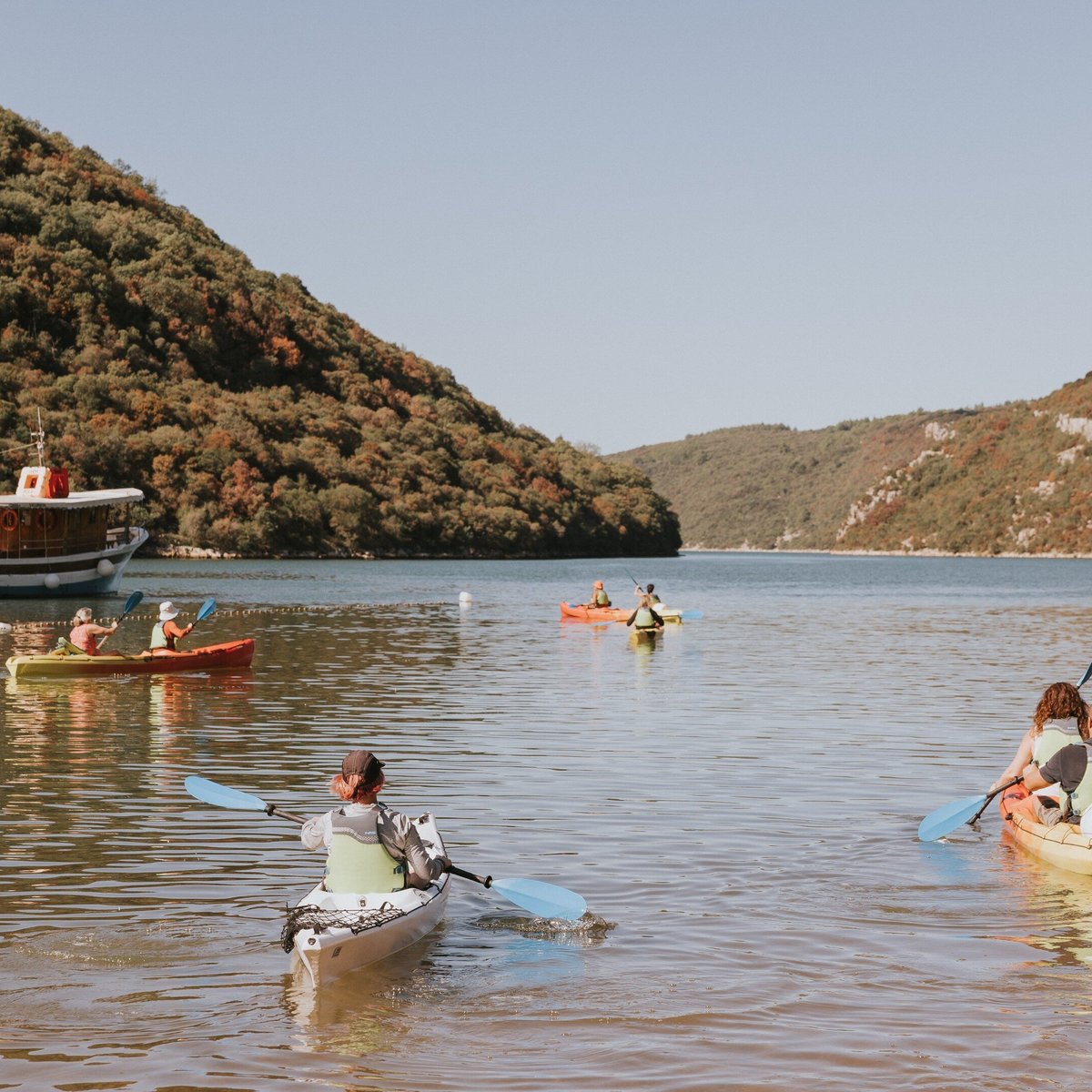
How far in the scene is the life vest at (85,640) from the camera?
29469 mm

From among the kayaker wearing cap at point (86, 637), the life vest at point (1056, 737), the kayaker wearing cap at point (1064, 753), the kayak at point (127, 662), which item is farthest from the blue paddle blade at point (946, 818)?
the kayak at point (127, 662)

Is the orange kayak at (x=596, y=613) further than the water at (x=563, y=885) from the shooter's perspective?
Yes

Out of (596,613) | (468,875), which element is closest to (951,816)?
(468,875)

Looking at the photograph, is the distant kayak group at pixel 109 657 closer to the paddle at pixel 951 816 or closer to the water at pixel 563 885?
the water at pixel 563 885

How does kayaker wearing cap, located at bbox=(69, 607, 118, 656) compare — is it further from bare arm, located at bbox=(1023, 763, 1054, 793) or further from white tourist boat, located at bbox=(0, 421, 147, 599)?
white tourist boat, located at bbox=(0, 421, 147, 599)

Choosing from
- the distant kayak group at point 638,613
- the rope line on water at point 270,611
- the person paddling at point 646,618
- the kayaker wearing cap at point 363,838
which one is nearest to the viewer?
the kayaker wearing cap at point 363,838

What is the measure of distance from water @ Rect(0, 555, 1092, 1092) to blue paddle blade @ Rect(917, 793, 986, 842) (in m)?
0.20

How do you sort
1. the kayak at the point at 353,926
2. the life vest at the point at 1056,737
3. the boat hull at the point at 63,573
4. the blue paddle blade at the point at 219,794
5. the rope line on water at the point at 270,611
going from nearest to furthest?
the kayak at the point at 353,926 < the blue paddle blade at the point at 219,794 < the life vest at the point at 1056,737 < the rope line on water at the point at 270,611 < the boat hull at the point at 63,573

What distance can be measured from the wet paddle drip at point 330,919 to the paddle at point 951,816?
255 inches

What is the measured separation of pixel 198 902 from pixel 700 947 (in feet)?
13.6

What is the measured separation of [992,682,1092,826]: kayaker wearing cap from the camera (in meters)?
13.5

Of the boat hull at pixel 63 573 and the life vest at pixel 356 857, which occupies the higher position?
the boat hull at pixel 63 573

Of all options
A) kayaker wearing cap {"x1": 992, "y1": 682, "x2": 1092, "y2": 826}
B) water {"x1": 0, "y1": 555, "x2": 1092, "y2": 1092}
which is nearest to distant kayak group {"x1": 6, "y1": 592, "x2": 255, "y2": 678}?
water {"x1": 0, "y1": 555, "x2": 1092, "y2": 1092}

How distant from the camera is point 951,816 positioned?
577 inches
